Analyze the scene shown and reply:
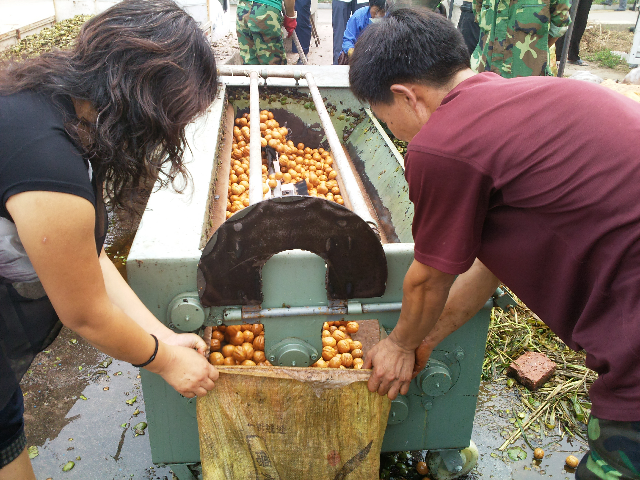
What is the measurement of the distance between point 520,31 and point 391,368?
4.28 m

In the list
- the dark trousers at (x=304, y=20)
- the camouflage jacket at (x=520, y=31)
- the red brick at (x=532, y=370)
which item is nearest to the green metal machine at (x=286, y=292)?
the red brick at (x=532, y=370)

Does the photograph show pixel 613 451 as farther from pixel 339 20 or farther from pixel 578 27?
pixel 578 27

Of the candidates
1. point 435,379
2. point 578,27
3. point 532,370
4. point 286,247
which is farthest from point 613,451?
point 578,27

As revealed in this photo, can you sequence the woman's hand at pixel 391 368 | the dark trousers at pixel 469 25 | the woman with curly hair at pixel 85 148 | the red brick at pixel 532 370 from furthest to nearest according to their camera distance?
the dark trousers at pixel 469 25
the red brick at pixel 532 370
the woman's hand at pixel 391 368
the woman with curly hair at pixel 85 148

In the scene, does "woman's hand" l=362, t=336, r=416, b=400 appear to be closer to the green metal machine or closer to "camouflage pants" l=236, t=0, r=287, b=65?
the green metal machine

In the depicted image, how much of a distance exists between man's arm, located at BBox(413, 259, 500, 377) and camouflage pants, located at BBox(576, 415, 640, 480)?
0.57 m

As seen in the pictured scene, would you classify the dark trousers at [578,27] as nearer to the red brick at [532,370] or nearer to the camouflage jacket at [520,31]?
the camouflage jacket at [520,31]

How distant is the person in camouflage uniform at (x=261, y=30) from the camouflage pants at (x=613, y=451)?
5799mm

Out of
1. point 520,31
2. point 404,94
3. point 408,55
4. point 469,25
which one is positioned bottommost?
point 469,25

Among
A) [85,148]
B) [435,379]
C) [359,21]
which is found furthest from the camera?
[359,21]

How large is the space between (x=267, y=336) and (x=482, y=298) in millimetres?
845

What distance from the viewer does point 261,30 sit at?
6055 millimetres

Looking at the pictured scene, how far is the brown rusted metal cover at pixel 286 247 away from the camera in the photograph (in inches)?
63.5

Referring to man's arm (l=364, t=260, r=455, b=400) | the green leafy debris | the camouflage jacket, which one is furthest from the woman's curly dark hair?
the camouflage jacket
